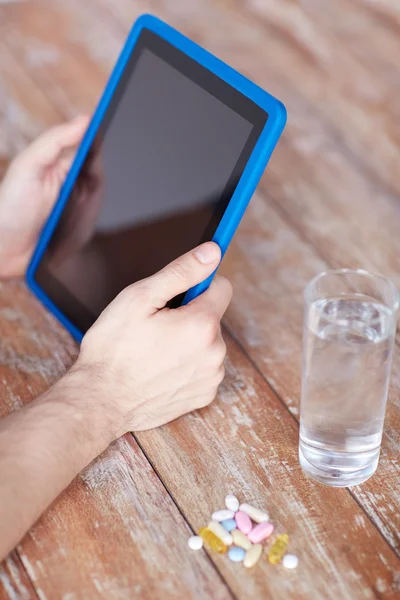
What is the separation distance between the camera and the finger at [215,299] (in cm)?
110

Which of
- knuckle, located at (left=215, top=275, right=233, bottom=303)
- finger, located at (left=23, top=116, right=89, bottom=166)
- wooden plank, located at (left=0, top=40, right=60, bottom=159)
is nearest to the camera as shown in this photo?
knuckle, located at (left=215, top=275, right=233, bottom=303)

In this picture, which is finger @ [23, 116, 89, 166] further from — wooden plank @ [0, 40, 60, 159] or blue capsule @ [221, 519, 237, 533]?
blue capsule @ [221, 519, 237, 533]

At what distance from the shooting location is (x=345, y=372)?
0.93 meters

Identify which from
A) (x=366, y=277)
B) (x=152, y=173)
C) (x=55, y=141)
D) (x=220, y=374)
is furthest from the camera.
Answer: (x=55, y=141)

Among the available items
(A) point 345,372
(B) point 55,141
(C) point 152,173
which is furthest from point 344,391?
(B) point 55,141

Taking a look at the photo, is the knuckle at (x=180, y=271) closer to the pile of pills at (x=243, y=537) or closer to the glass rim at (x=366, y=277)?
the glass rim at (x=366, y=277)

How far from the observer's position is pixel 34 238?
1.39 m

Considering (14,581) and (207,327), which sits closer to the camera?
(14,581)

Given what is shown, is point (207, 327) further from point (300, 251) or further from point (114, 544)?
point (300, 251)

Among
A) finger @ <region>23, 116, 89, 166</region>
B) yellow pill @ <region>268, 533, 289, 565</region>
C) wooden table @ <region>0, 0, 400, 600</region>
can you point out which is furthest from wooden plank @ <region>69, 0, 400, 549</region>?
finger @ <region>23, 116, 89, 166</region>

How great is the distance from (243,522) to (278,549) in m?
0.05

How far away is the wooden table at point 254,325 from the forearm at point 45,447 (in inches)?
1.4

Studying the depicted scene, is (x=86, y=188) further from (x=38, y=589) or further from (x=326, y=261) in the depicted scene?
(x=38, y=589)

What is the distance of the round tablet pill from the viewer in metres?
0.92
